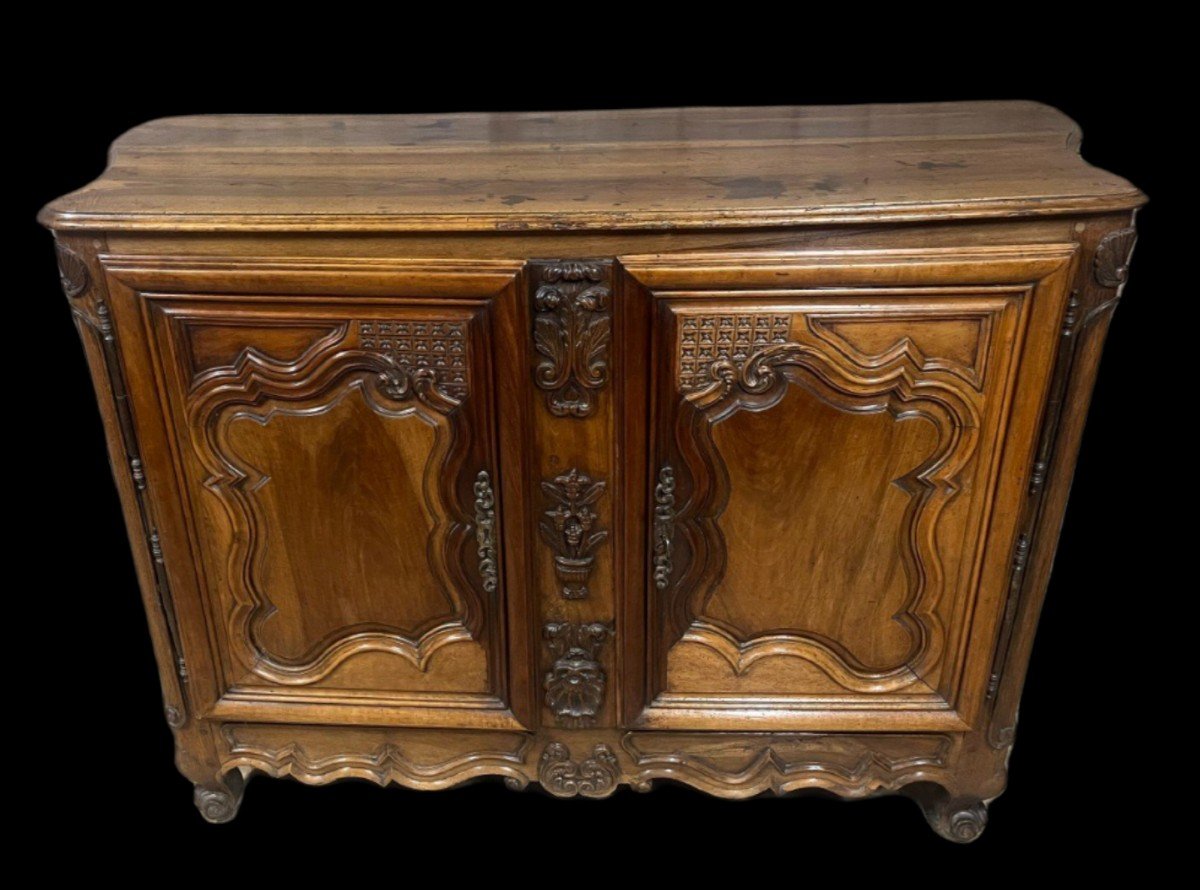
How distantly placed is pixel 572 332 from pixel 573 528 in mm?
369

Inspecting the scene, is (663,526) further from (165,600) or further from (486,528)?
(165,600)

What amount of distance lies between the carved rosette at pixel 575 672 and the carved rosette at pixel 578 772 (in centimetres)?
9

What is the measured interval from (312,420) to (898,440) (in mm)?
993

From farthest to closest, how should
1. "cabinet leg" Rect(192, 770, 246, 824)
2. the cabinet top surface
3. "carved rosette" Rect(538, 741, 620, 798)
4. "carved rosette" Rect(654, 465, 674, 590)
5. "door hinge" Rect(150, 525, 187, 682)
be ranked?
"cabinet leg" Rect(192, 770, 246, 824) < "carved rosette" Rect(538, 741, 620, 798) < "door hinge" Rect(150, 525, 187, 682) < "carved rosette" Rect(654, 465, 674, 590) < the cabinet top surface

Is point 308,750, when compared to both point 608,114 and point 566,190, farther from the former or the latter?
point 608,114

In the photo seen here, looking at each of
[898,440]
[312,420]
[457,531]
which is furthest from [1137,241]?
[312,420]

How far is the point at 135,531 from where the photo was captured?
208cm

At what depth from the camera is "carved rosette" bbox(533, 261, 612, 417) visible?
70.4 inches

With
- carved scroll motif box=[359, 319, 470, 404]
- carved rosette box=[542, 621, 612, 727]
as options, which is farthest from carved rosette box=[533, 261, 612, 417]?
carved rosette box=[542, 621, 612, 727]

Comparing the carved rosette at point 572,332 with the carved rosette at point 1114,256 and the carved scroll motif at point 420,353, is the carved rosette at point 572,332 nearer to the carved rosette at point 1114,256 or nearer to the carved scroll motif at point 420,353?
the carved scroll motif at point 420,353

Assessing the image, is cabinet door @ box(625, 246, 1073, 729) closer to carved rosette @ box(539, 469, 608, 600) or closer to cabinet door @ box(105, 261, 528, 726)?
carved rosette @ box(539, 469, 608, 600)

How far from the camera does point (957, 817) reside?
91.5 inches

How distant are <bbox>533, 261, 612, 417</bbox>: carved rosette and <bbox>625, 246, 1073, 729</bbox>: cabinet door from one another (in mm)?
82

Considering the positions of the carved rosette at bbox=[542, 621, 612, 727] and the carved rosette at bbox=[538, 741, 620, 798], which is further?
the carved rosette at bbox=[538, 741, 620, 798]
